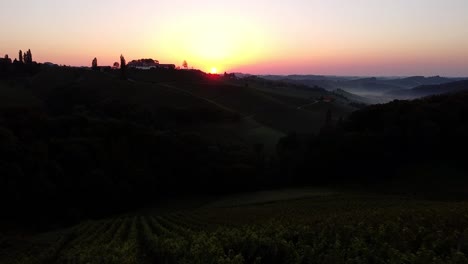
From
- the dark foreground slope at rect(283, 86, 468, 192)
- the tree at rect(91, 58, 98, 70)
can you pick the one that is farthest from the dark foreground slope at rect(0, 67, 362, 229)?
the tree at rect(91, 58, 98, 70)

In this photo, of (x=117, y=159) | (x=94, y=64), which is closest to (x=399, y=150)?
(x=117, y=159)

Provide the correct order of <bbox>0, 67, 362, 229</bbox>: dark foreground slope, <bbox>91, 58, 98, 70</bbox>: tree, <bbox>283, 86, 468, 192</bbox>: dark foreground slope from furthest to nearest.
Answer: <bbox>91, 58, 98, 70</bbox>: tree
<bbox>283, 86, 468, 192</bbox>: dark foreground slope
<bbox>0, 67, 362, 229</bbox>: dark foreground slope

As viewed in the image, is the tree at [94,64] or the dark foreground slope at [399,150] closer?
the dark foreground slope at [399,150]

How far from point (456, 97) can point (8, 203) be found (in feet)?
222

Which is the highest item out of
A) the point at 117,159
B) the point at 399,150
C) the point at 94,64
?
the point at 94,64

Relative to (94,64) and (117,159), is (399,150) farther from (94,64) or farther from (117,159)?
(94,64)

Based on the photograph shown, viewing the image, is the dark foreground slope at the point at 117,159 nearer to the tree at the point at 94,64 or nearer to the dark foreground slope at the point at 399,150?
the dark foreground slope at the point at 399,150

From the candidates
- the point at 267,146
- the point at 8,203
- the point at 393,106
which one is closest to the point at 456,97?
the point at 393,106

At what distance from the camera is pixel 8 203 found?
174ft

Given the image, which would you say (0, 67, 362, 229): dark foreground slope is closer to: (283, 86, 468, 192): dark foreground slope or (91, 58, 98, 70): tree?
(283, 86, 468, 192): dark foreground slope

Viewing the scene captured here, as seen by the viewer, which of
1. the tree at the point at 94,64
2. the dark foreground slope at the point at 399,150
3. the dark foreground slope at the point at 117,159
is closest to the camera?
the dark foreground slope at the point at 117,159

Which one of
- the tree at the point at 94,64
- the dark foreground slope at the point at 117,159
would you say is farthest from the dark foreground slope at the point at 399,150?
the tree at the point at 94,64

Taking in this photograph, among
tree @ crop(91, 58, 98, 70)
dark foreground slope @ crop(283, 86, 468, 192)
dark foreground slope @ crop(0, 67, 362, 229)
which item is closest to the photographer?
dark foreground slope @ crop(0, 67, 362, 229)

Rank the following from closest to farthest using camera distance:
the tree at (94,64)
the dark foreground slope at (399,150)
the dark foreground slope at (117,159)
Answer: the dark foreground slope at (117,159)
the dark foreground slope at (399,150)
the tree at (94,64)
